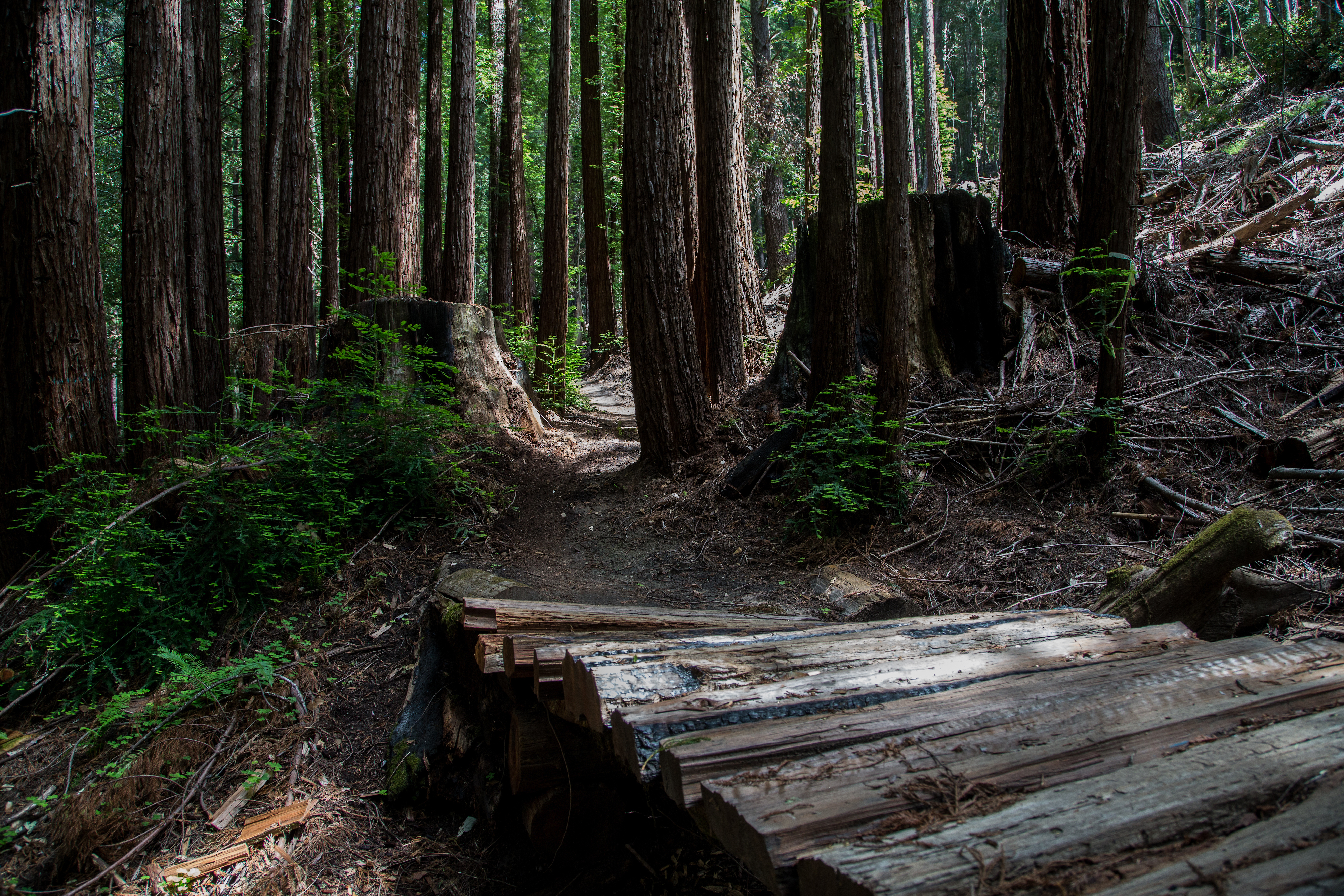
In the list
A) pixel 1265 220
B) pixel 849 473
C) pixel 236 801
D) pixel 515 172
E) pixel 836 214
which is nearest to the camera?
pixel 236 801

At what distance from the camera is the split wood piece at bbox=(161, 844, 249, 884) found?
10.0 feet

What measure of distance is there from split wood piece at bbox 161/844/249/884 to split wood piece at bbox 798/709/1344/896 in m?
3.04

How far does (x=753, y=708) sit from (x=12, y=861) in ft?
12.3

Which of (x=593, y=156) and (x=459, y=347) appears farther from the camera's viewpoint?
(x=593, y=156)

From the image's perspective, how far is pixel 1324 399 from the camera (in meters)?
5.03

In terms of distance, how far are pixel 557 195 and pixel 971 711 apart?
12.5 meters

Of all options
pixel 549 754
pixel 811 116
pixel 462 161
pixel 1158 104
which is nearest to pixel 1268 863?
pixel 549 754

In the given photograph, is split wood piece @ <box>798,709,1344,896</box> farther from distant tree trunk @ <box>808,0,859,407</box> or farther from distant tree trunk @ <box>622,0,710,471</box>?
distant tree trunk @ <box>622,0,710,471</box>

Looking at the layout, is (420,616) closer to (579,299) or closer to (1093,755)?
(1093,755)

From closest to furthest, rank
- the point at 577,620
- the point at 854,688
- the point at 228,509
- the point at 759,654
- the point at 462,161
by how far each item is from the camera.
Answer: the point at 854,688
the point at 759,654
the point at 577,620
the point at 228,509
the point at 462,161

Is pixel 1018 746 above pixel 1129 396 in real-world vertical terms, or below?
below

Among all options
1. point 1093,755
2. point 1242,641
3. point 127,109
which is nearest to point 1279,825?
point 1093,755

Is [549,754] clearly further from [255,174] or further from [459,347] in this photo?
[255,174]

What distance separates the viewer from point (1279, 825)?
3.91 ft
